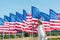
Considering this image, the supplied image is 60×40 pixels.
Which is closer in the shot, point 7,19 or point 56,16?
point 56,16

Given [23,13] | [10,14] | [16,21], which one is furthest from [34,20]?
[10,14]

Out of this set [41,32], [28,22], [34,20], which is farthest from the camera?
[28,22]

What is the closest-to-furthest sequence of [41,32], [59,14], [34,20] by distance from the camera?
[41,32]
[59,14]
[34,20]

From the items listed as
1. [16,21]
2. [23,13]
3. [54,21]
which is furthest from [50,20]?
[16,21]

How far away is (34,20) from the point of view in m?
24.1

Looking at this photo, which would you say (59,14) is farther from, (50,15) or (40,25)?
(40,25)

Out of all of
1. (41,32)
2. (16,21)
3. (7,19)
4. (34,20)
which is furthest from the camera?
(7,19)

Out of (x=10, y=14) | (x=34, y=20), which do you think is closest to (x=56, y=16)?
(x=34, y=20)

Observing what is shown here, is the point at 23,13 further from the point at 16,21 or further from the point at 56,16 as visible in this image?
the point at 56,16

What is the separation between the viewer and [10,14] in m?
30.7

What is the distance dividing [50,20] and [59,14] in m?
0.97

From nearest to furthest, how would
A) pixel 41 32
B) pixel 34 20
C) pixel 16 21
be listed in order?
pixel 41 32
pixel 34 20
pixel 16 21

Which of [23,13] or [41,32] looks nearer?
[41,32]

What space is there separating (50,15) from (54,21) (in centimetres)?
84
